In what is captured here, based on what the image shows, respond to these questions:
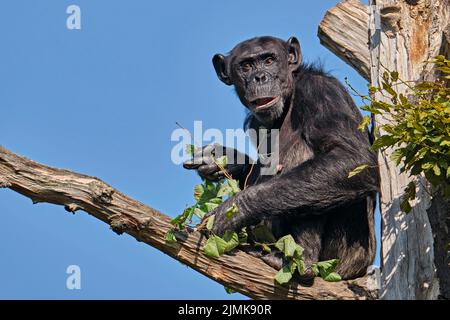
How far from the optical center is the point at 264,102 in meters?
12.0

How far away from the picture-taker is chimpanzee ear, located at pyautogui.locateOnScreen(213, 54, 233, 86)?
13.0 metres

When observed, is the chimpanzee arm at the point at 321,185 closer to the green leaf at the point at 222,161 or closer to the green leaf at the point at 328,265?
the green leaf at the point at 222,161

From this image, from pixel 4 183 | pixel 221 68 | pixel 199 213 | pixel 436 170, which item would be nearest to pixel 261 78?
pixel 221 68

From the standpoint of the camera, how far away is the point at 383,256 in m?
9.93

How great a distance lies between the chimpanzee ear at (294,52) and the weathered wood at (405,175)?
1.95 meters

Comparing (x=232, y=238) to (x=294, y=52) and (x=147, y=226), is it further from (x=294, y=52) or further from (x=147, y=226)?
(x=294, y=52)

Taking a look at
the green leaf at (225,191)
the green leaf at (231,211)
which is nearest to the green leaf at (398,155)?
the green leaf at (231,211)

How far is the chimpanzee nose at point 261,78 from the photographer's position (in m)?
12.2

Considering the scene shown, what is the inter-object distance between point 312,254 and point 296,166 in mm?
1150

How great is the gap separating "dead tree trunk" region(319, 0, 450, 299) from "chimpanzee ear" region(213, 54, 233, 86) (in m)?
2.13

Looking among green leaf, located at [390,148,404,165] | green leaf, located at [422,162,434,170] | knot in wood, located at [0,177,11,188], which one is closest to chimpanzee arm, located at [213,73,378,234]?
green leaf, located at [390,148,404,165]

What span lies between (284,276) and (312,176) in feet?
4.82

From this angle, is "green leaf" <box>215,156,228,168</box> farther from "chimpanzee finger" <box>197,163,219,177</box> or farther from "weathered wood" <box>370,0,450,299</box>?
"weathered wood" <box>370,0,450,299</box>
